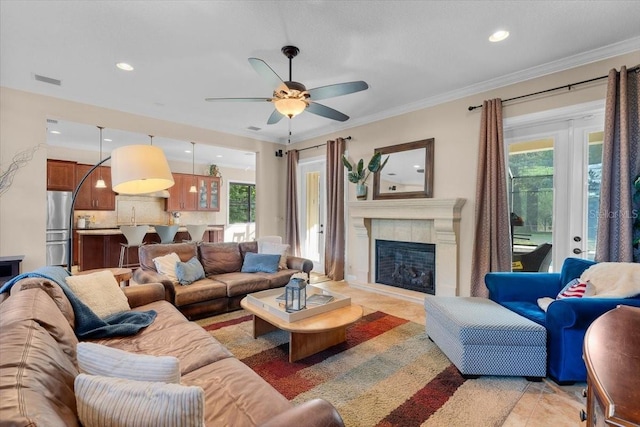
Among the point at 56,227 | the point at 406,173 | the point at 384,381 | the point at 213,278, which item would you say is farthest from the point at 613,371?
the point at 56,227

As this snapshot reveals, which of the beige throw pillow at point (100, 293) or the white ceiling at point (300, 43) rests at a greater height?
the white ceiling at point (300, 43)

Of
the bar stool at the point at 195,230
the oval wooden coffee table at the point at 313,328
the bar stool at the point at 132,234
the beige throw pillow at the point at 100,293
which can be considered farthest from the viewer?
the bar stool at the point at 195,230

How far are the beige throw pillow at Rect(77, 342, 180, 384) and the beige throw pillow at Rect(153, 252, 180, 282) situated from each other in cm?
257

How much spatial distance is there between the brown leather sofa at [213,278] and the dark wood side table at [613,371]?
3.12 m

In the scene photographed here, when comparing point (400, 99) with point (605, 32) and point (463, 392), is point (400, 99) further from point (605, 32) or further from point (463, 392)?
point (463, 392)

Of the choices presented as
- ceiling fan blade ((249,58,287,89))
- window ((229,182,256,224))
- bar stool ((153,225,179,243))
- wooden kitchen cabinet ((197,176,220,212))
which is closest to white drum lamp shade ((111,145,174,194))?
ceiling fan blade ((249,58,287,89))

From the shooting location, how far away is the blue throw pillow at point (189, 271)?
340 cm

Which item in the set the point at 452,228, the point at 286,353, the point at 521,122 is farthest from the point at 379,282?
the point at 521,122

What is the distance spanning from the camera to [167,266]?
3.46 m

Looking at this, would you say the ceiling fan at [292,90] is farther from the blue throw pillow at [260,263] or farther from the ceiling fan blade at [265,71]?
the blue throw pillow at [260,263]

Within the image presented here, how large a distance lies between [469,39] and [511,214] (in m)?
2.05

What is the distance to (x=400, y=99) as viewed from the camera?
4.14 m

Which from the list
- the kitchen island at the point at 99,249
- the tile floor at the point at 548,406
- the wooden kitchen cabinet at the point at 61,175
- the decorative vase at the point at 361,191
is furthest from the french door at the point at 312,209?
the wooden kitchen cabinet at the point at 61,175

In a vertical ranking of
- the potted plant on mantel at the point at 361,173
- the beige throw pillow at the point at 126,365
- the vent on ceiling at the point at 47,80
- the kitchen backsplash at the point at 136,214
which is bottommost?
the beige throw pillow at the point at 126,365
